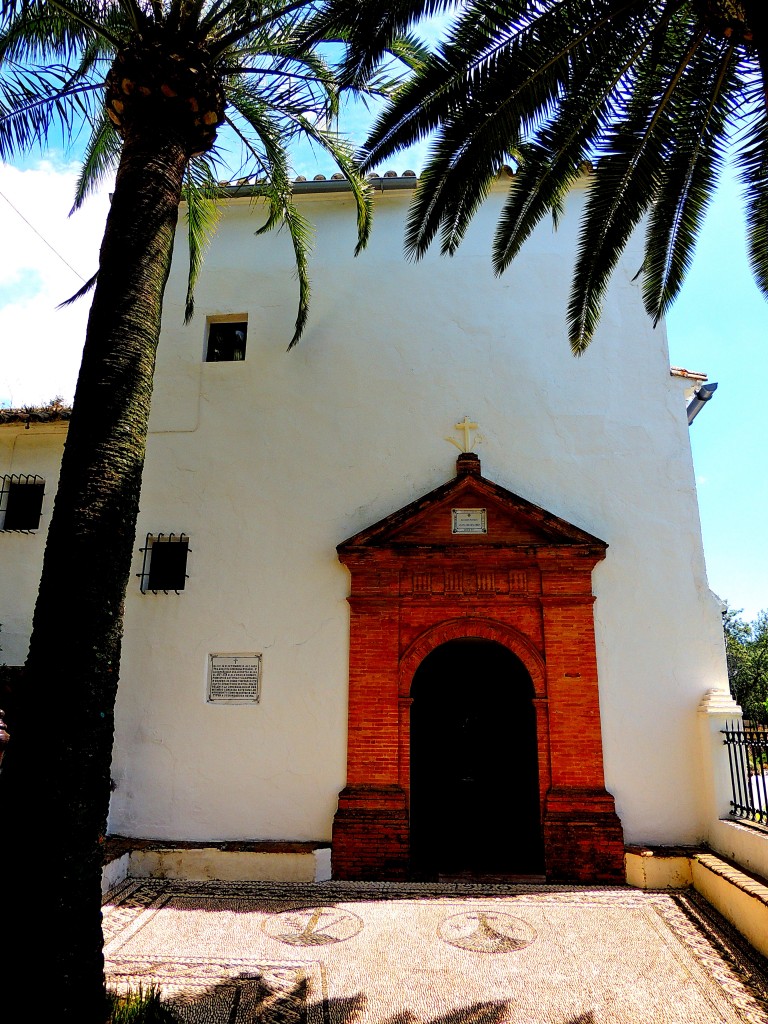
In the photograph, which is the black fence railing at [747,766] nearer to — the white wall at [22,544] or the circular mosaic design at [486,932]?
the circular mosaic design at [486,932]

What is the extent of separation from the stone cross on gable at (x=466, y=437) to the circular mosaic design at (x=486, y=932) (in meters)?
4.81

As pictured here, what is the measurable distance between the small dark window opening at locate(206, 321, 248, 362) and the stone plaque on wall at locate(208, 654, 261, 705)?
387cm

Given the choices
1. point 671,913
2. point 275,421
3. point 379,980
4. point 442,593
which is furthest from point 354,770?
point 275,421

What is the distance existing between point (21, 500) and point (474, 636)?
236 inches

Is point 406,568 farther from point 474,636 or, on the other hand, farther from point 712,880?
point 712,880

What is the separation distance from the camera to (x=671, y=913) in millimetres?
6227

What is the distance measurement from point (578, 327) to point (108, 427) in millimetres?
4472

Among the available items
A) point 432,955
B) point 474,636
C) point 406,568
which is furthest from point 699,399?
point 432,955

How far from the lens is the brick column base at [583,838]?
7145mm

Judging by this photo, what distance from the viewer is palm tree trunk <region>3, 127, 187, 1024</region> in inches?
140

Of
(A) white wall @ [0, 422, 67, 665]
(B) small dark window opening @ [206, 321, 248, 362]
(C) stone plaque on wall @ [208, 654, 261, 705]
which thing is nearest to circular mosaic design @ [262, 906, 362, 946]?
(C) stone plaque on wall @ [208, 654, 261, 705]

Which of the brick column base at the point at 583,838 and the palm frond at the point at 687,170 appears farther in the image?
the brick column base at the point at 583,838

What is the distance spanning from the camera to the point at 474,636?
803cm

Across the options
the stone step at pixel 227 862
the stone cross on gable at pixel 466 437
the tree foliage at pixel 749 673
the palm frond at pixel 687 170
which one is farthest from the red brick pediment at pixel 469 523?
the tree foliage at pixel 749 673
